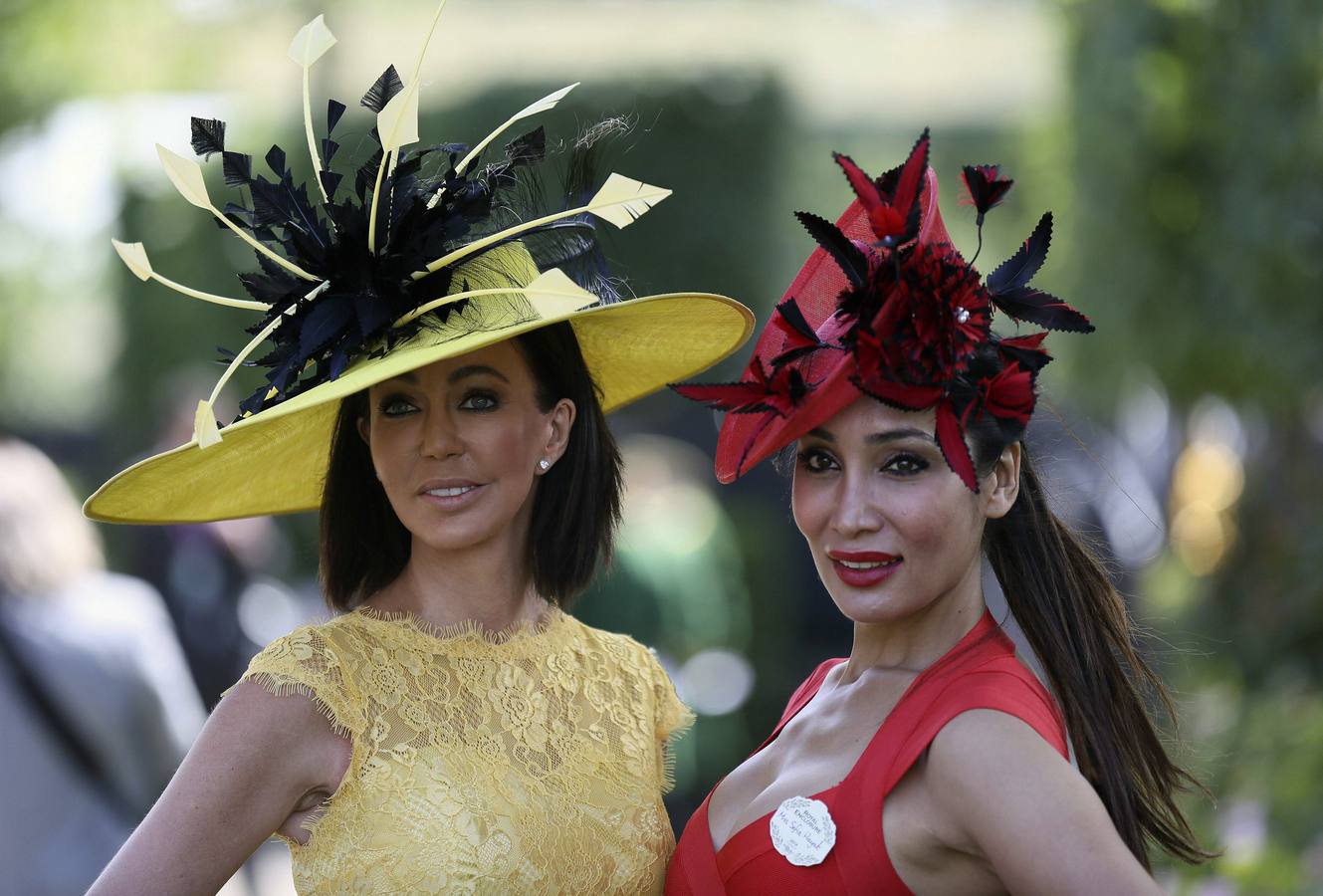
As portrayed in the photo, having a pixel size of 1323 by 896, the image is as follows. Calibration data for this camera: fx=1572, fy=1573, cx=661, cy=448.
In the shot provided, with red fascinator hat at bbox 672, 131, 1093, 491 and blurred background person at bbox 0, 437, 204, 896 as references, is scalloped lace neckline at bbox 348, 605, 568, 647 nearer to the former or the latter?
red fascinator hat at bbox 672, 131, 1093, 491

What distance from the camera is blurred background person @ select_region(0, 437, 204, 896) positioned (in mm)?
4469

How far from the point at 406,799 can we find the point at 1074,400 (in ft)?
19.4

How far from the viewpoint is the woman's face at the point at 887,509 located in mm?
2650

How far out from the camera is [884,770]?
258 centimetres

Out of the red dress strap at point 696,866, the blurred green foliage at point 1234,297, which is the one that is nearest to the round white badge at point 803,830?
the red dress strap at point 696,866

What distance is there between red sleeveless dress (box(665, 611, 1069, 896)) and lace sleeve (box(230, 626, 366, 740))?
70 cm

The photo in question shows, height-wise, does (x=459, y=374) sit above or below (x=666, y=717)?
above

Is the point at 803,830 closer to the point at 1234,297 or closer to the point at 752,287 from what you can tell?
the point at 1234,297

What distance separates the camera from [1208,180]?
6531 millimetres

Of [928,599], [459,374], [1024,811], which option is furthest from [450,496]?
[1024,811]

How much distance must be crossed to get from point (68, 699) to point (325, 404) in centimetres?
204

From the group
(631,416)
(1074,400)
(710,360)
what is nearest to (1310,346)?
(1074,400)

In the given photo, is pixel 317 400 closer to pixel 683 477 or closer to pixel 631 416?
pixel 683 477

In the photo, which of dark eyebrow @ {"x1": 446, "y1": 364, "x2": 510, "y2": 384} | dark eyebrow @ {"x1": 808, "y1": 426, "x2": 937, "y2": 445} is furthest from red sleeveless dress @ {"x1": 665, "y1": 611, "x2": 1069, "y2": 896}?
dark eyebrow @ {"x1": 446, "y1": 364, "x2": 510, "y2": 384}
